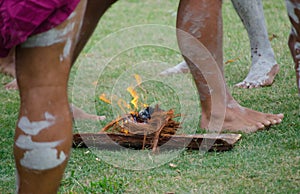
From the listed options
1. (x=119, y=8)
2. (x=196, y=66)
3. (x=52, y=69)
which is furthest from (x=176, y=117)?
(x=119, y=8)

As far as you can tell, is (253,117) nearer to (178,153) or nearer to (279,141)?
(279,141)

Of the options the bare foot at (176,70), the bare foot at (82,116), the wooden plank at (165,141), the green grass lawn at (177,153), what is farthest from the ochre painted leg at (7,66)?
the wooden plank at (165,141)

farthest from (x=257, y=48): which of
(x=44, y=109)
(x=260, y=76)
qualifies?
(x=44, y=109)

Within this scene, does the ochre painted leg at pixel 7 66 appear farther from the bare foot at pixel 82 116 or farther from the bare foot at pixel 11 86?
the bare foot at pixel 82 116

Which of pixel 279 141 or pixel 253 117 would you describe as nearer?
pixel 279 141

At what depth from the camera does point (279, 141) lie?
2.51 meters

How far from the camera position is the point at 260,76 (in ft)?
11.6

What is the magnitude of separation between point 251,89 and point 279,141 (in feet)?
3.09

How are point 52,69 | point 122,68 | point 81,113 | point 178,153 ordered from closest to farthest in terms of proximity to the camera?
point 52,69, point 178,153, point 81,113, point 122,68

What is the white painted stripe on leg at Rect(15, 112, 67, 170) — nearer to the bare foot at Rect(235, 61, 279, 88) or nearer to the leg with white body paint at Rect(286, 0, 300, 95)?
the leg with white body paint at Rect(286, 0, 300, 95)

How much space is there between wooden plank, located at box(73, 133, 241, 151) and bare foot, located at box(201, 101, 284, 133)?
18cm

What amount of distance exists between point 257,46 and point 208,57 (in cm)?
100

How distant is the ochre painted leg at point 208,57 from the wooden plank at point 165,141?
209 millimetres

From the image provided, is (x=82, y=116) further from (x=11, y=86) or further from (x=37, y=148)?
(x=37, y=148)
